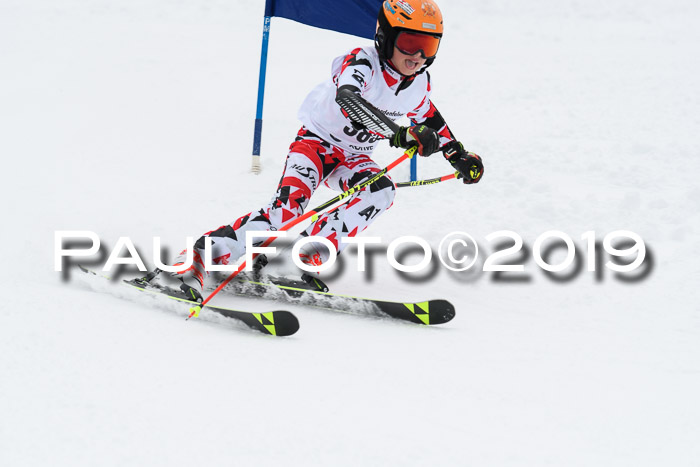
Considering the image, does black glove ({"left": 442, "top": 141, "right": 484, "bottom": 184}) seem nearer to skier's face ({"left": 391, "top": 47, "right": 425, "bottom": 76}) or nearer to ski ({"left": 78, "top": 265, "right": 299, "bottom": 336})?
skier's face ({"left": 391, "top": 47, "right": 425, "bottom": 76})

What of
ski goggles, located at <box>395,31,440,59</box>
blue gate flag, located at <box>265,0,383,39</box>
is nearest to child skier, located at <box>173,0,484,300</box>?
ski goggles, located at <box>395,31,440,59</box>

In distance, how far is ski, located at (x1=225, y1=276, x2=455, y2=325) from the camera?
3.93 metres

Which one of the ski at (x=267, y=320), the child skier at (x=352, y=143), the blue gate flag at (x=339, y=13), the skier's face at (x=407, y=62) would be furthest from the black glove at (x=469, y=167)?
the blue gate flag at (x=339, y=13)

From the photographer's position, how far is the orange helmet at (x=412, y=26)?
386 centimetres

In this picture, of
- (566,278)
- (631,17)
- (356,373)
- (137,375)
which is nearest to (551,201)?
(566,278)

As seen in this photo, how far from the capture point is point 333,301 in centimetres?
408

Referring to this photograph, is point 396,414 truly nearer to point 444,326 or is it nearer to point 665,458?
point 665,458

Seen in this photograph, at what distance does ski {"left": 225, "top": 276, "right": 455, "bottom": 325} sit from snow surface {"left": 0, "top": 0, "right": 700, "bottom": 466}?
11 centimetres

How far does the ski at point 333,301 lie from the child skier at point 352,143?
0.64ft

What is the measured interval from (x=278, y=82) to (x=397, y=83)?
5395 millimetres

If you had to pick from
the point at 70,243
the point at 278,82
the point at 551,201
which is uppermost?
the point at 278,82

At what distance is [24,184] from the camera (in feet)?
20.3

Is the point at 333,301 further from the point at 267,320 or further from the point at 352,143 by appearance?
the point at 352,143

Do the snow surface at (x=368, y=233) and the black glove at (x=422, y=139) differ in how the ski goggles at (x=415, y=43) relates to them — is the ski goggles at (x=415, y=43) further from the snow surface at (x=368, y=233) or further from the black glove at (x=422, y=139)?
the snow surface at (x=368, y=233)
